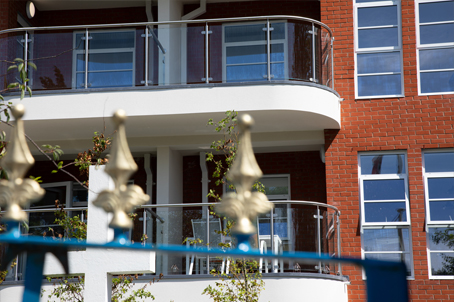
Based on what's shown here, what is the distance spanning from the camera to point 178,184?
1365 cm

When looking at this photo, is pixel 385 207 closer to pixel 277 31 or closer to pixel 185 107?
pixel 277 31

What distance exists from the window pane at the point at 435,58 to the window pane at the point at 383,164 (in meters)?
1.79

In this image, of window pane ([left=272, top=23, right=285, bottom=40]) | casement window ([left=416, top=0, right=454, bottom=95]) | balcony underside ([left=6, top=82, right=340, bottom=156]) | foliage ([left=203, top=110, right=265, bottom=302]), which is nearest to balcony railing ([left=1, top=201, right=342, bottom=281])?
foliage ([left=203, top=110, right=265, bottom=302])

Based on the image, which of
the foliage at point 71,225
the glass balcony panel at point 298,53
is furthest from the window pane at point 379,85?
the foliage at point 71,225

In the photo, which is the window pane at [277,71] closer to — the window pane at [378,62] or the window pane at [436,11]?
the window pane at [378,62]

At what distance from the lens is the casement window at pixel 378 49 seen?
12.2 meters

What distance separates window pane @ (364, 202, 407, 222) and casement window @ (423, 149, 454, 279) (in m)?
0.46

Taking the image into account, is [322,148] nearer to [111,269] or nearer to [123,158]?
[111,269]

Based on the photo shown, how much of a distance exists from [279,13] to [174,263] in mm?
6063

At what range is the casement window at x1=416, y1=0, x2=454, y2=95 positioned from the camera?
12.1 meters

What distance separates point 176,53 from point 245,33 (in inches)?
52.6

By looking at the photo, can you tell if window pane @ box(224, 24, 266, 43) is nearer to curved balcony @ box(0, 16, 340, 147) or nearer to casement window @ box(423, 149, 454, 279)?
curved balcony @ box(0, 16, 340, 147)

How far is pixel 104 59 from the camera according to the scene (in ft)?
38.5

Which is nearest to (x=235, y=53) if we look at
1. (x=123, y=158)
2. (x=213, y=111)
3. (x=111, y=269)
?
(x=213, y=111)
